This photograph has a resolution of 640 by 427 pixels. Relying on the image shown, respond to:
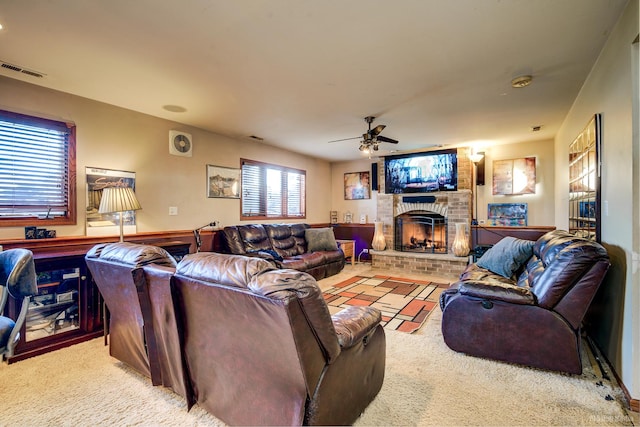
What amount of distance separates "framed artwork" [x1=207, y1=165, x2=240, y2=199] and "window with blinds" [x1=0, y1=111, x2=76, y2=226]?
1.81m

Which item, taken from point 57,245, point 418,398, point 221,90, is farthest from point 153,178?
point 418,398

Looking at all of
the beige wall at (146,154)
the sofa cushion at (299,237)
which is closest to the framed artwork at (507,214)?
the sofa cushion at (299,237)

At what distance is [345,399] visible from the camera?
1545mm

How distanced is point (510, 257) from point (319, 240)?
3212 mm

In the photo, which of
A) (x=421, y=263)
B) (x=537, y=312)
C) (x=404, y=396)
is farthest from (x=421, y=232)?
(x=404, y=396)

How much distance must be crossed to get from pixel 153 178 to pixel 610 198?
15.7 feet

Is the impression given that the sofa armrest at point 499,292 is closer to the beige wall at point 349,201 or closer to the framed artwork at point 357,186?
the beige wall at point 349,201

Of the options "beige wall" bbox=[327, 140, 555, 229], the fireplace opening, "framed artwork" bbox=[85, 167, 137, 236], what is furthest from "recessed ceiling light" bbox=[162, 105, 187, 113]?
"beige wall" bbox=[327, 140, 555, 229]

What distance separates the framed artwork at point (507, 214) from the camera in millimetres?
5664

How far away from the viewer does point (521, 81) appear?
2.97 m

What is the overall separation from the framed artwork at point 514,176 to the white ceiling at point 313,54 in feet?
5.82

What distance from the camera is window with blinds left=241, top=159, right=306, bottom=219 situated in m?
5.48

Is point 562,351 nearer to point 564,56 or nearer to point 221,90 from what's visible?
point 564,56

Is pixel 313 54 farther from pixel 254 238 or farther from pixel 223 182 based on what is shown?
pixel 254 238
